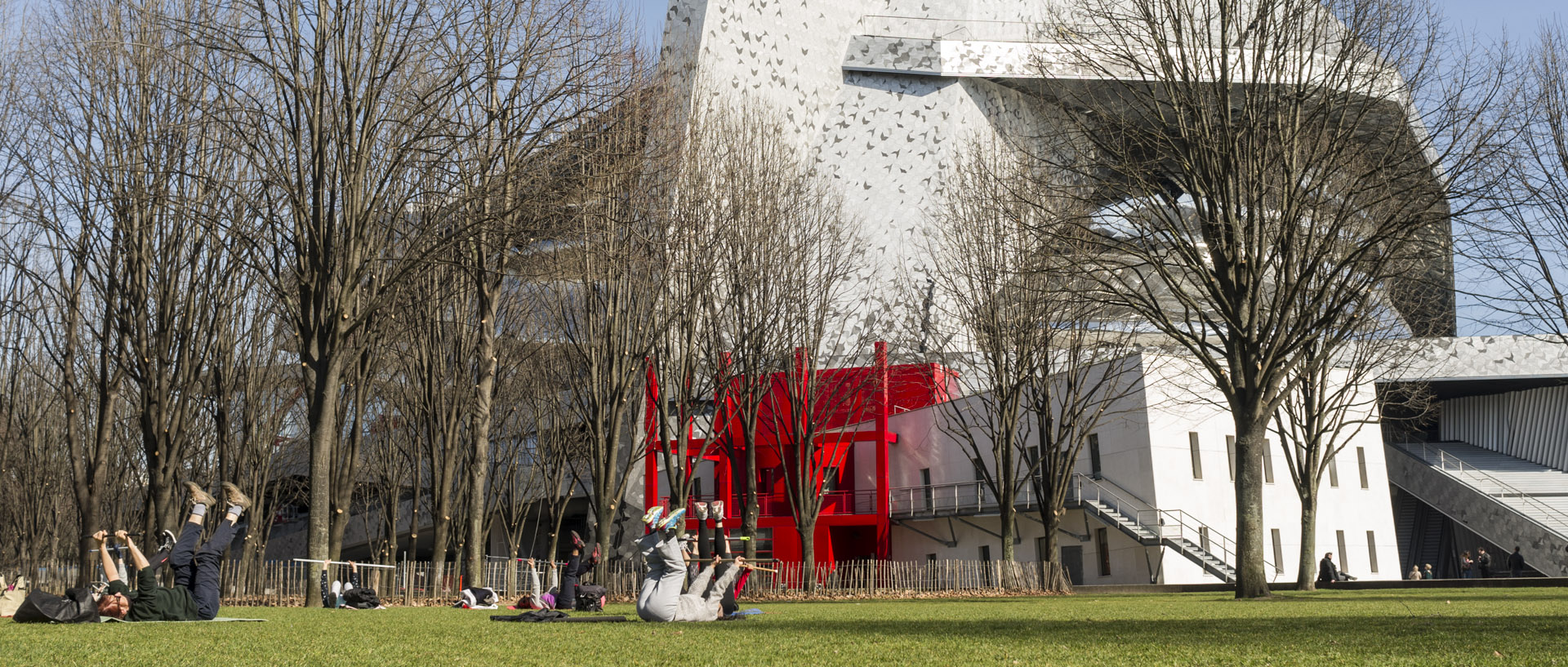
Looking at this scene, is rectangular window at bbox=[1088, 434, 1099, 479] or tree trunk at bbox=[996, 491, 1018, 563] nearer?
tree trunk at bbox=[996, 491, 1018, 563]

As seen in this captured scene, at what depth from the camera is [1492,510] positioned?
129ft

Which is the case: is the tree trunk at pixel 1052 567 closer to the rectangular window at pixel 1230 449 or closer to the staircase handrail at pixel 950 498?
the staircase handrail at pixel 950 498

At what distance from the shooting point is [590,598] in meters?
14.8

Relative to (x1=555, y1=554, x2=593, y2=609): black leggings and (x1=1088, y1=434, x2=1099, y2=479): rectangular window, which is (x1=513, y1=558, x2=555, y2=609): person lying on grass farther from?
(x1=1088, y1=434, x2=1099, y2=479): rectangular window

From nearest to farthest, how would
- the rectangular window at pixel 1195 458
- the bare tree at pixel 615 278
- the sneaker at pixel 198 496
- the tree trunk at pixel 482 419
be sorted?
1. the sneaker at pixel 198 496
2. the tree trunk at pixel 482 419
3. the bare tree at pixel 615 278
4. the rectangular window at pixel 1195 458

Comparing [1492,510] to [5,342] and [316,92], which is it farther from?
[5,342]

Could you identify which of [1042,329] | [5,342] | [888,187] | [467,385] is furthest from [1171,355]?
[5,342]

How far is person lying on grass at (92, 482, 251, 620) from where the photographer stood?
1042 cm

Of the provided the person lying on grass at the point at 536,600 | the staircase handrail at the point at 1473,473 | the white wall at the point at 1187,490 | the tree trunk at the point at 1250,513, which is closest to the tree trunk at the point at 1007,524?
the white wall at the point at 1187,490

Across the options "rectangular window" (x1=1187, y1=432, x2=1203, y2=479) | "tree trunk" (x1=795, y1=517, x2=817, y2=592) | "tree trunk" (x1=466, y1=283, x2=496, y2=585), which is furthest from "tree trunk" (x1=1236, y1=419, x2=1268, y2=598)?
"rectangular window" (x1=1187, y1=432, x2=1203, y2=479)

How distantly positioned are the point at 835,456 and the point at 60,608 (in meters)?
21.4

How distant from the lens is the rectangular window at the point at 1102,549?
3184 centimetres

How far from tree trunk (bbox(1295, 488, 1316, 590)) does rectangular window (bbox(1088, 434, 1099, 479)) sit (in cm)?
734

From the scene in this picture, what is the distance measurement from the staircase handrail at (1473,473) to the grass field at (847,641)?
32.5 meters
